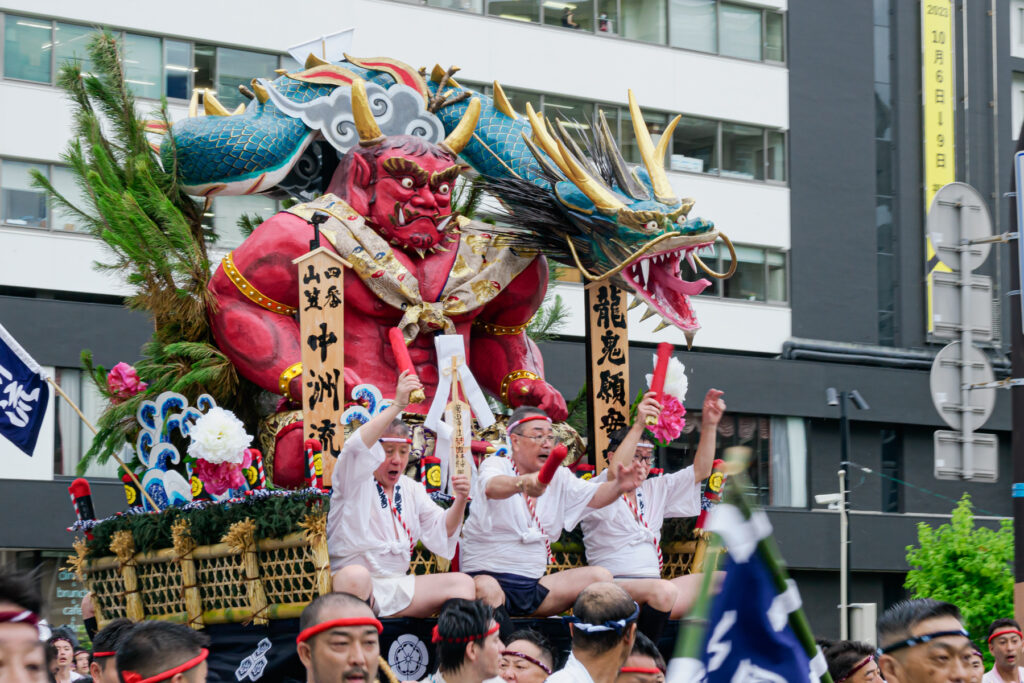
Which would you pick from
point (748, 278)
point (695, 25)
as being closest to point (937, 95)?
point (695, 25)

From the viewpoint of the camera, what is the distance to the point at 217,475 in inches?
336

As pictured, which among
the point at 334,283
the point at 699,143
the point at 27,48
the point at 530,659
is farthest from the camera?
the point at 699,143

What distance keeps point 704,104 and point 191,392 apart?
57.7 feet

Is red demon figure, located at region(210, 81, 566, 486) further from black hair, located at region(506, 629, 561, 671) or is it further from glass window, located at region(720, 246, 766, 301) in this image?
glass window, located at region(720, 246, 766, 301)

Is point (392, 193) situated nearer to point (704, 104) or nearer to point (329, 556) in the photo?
point (329, 556)

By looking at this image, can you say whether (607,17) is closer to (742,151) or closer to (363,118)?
(742,151)

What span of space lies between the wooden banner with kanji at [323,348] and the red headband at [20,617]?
4.55 m

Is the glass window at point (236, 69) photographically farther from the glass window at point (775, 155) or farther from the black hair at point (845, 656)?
the black hair at point (845, 656)

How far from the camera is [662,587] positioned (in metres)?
8.61

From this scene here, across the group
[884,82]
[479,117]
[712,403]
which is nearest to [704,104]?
[884,82]

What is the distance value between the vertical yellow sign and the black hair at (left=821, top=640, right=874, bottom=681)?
21.2m

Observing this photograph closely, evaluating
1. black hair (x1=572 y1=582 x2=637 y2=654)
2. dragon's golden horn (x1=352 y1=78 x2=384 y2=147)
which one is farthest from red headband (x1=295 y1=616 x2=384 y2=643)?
dragon's golden horn (x1=352 y1=78 x2=384 y2=147)

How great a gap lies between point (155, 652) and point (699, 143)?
2223cm

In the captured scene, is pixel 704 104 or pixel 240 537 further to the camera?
pixel 704 104
